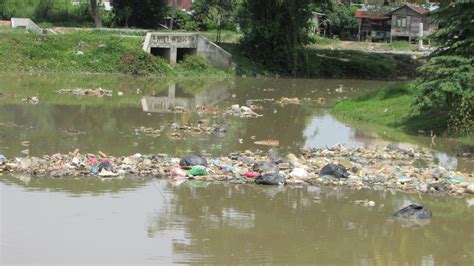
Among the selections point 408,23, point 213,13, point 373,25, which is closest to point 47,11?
point 213,13

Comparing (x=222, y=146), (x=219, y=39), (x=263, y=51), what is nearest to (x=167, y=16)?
(x=219, y=39)

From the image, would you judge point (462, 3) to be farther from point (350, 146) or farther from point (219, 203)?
point (219, 203)

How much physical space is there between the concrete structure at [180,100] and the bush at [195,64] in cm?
602

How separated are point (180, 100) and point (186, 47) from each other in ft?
41.2

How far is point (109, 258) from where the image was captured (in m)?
8.67

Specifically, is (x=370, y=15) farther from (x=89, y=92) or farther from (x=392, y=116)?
(x=392, y=116)

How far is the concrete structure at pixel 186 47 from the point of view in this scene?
125ft

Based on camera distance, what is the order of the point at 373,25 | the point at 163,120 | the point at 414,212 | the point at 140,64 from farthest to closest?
the point at 373,25 → the point at 140,64 → the point at 163,120 → the point at 414,212

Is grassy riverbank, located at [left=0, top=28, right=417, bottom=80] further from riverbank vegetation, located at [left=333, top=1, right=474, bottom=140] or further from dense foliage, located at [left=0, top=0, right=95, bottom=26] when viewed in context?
riverbank vegetation, located at [left=333, top=1, right=474, bottom=140]

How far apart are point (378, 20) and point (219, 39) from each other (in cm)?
2310

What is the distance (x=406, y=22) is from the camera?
6134 centimetres

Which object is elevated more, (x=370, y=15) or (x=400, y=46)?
(x=370, y=15)

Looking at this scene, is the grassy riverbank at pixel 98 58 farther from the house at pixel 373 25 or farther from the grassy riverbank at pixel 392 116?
the house at pixel 373 25

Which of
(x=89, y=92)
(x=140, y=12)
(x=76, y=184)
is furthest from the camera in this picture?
(x=140, y=12)
